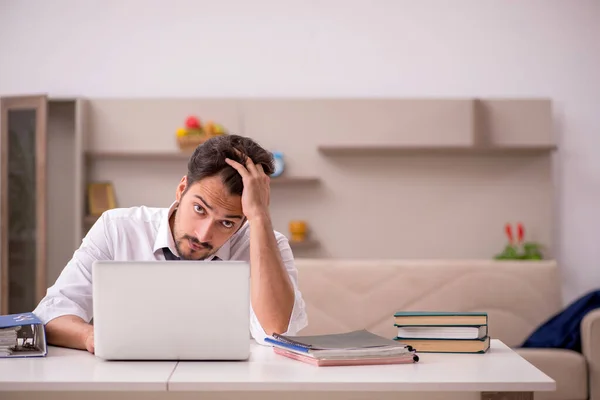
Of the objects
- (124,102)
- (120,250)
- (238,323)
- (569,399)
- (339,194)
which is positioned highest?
(124,102)

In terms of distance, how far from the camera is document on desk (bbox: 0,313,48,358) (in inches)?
65.5

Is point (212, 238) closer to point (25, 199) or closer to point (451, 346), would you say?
point (451, 346)

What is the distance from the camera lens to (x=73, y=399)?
1.43m

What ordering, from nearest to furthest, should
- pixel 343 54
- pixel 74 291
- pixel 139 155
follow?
pixel 74 291
pixel 139 155
pixel 343 54

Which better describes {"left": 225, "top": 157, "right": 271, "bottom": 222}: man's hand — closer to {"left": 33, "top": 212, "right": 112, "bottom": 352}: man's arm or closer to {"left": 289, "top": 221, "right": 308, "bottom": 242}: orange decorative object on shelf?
{"left": 33, "top": 212, "right": 112, "bottom": 352}: man's arm

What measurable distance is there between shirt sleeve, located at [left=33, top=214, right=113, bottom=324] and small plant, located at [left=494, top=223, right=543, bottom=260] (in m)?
2.77

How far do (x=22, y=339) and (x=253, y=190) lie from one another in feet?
2.38

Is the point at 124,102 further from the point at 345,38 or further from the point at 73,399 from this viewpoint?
the point at 73,399

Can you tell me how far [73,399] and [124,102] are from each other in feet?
10.6

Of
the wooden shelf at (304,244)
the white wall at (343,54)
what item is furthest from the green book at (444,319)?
the white wall at (343,54)

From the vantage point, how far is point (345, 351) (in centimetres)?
154

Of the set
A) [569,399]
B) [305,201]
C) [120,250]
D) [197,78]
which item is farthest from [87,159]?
[569,399]

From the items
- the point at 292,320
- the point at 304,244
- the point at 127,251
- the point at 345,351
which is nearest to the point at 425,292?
the point at 304,244

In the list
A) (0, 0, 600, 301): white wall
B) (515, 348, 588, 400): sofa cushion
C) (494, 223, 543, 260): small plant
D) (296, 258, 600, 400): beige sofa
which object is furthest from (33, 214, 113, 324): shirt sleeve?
(494, 223, 543, 260): small plant
